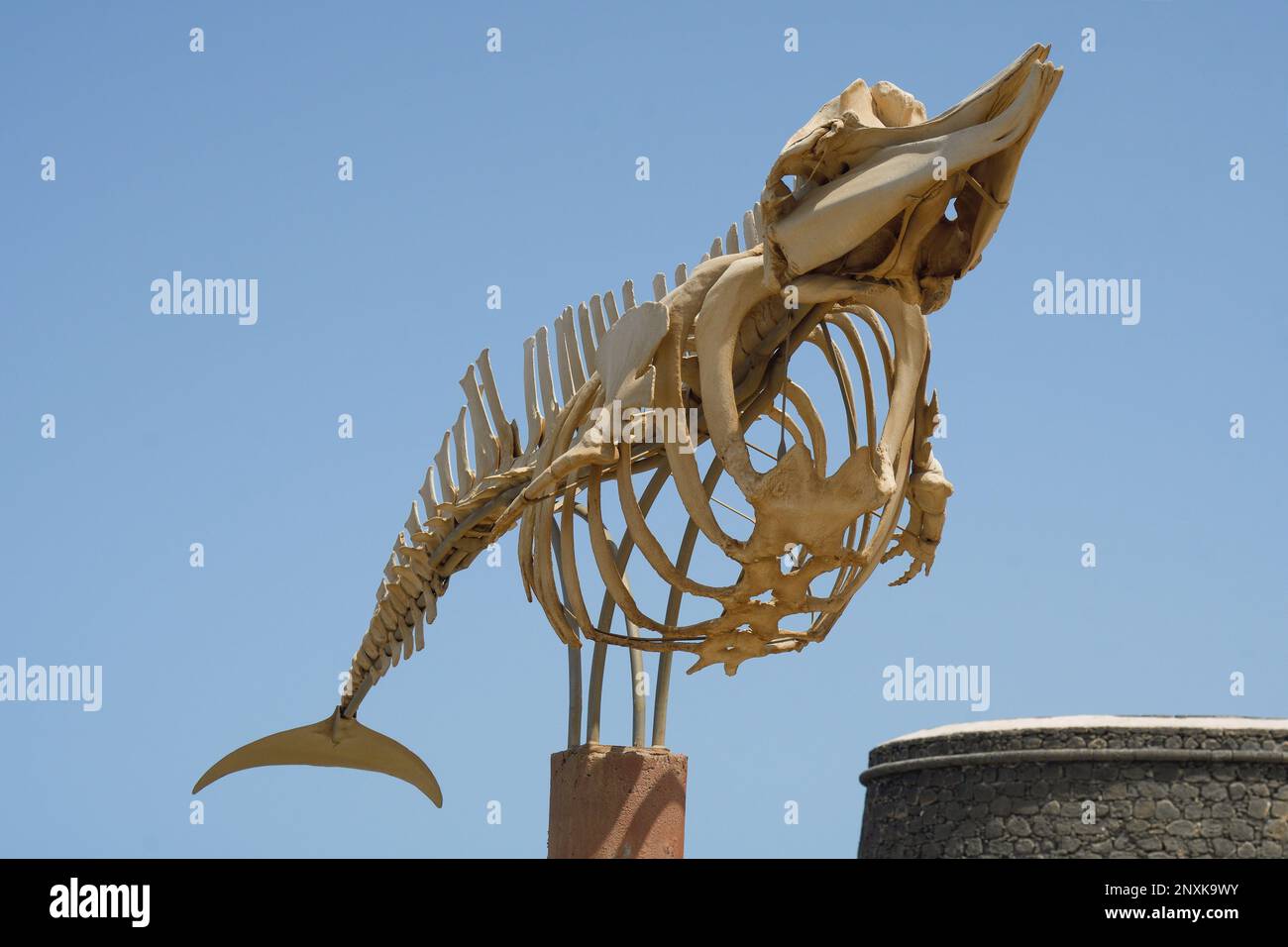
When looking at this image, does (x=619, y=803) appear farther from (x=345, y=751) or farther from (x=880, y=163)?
(x=345, y=751)

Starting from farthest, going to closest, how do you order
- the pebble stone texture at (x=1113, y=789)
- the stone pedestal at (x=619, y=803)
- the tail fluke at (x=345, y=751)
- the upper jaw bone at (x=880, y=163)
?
1. the pebble stone texture at (x=1113, y=789)
2. the tail fluke at (x=345, y=751)
3. the stone pedestal at (x=619, y=803)
4. the upper jaw bone at (x=880, y=163)

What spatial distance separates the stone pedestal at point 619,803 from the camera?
39.3 feet

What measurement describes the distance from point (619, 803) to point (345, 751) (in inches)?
193

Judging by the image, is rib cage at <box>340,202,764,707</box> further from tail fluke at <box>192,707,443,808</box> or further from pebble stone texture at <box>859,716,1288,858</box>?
pebble stone texture at <box>859,716,1288,858</box>

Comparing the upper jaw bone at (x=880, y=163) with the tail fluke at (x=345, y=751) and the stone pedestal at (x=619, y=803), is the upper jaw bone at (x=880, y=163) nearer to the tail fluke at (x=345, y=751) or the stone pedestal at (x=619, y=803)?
the stone pedestal at (x=619, y=803)

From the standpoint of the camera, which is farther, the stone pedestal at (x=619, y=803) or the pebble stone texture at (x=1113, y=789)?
the pebble stone texture at (x=1113, y=789)

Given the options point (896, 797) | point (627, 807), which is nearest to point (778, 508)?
point (627, 807)

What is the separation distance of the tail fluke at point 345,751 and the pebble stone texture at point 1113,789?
21.9 ft

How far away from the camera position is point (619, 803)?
12016 millimetres

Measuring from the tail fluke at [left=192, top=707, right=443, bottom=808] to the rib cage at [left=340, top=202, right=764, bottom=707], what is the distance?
404 mm

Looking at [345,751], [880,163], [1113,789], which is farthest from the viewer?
[1113,789]

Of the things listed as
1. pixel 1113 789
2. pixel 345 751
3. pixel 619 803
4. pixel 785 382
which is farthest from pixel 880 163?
pixel 1113 789

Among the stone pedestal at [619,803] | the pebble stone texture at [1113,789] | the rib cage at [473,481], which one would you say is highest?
the rib cage at [473,481]

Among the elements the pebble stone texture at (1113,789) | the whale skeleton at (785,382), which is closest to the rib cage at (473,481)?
the whale skeleton at (785,382)
